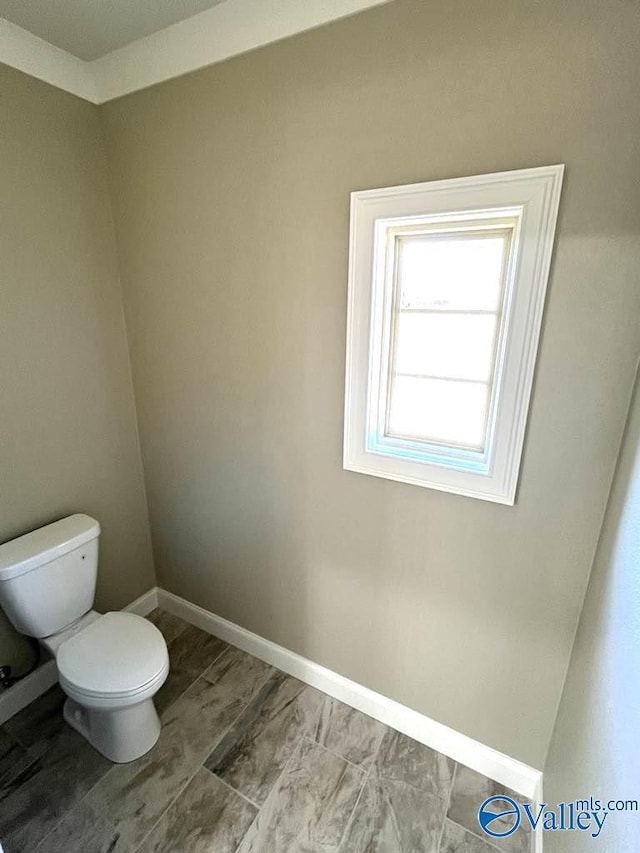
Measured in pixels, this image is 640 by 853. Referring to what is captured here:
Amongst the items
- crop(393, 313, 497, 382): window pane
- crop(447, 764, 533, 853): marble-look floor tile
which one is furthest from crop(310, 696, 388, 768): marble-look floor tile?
crop(393, 313, 497, 382): window pane

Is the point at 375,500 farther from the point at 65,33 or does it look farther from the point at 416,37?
the point at 65,33

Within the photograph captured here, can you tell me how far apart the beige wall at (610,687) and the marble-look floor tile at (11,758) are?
177 centimetres

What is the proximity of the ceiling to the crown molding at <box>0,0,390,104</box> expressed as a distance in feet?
0.09

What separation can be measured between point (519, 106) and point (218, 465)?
1537 millimetres

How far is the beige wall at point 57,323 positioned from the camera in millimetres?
1411

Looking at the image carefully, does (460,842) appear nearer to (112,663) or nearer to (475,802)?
(475,802)

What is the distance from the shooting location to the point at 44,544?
1.50 metres

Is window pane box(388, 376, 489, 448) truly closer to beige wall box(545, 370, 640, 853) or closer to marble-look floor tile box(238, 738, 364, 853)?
beige wall box(545, 370, 640, 853)

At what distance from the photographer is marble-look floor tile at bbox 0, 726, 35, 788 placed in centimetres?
141

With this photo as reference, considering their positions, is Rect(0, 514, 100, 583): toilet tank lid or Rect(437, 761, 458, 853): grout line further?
Rect(0, 514, 100, 583): toilet tank lid

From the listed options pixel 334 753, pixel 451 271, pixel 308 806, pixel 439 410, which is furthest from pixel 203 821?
pixel 451 271

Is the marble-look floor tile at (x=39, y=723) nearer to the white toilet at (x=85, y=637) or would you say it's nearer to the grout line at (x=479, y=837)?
the white toilet at (x=85, y=637)

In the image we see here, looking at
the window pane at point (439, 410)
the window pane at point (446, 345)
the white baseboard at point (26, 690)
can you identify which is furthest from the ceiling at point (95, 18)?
the white baseboard at point (26, 690)

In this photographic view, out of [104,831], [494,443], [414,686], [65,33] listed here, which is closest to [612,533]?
[494,443]
